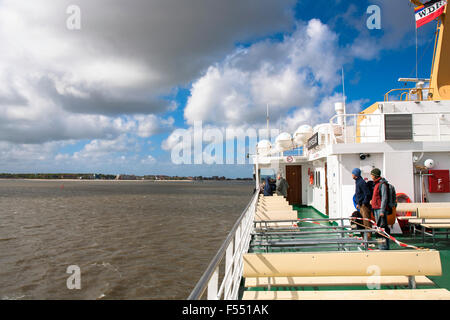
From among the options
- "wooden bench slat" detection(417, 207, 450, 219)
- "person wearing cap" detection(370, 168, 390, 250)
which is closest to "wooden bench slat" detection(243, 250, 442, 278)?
"person wearing cap" detection(370, 168, 390, 250)

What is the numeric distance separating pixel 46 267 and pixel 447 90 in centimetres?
1648

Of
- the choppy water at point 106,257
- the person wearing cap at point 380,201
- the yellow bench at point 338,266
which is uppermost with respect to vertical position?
the person wearing cap at point 380,201

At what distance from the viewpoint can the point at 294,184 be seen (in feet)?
53.5

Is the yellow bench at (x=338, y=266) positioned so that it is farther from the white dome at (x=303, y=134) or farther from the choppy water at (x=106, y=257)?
the white dome at (x=303, y=134)

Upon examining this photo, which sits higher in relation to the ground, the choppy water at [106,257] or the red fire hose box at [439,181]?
the red fire hose box at [439,181]

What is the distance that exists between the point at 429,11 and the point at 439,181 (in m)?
7.91

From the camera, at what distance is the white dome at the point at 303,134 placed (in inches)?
655

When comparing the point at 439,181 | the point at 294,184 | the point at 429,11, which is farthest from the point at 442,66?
the point at 294,184

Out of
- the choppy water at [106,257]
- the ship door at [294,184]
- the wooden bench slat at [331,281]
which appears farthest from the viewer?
the ship door at [294,184]

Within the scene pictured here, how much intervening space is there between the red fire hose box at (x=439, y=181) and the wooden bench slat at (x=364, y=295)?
629 cm

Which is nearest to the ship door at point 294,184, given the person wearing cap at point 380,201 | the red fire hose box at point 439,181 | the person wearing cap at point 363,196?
the red fire hose box at point 439,181

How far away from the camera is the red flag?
11.5m

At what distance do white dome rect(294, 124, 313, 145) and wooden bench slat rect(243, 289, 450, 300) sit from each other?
1376 centimetres
